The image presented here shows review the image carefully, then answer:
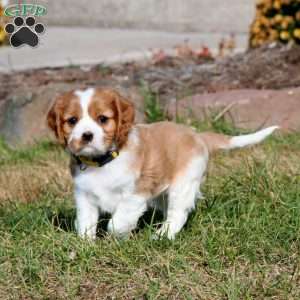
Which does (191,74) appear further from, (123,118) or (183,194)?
(123,118)

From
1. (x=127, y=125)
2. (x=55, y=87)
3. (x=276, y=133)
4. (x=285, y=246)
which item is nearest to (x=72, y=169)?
(x=127, y=125)

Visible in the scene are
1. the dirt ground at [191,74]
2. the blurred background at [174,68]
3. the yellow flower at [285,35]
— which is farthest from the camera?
the yellow flower at [285,35]

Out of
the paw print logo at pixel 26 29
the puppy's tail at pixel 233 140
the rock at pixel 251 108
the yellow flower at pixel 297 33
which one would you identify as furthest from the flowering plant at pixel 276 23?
the puppy's tail at pixel 233 140

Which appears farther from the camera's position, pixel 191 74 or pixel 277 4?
pixel 277 4

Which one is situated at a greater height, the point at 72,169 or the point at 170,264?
the point at 72,169

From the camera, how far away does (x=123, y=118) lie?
4863mm

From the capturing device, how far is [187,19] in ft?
49.9

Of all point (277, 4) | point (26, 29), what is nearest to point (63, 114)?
point (26, 29)

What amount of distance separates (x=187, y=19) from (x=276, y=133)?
830cm

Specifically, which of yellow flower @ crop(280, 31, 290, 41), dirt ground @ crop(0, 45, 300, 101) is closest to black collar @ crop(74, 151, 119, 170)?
dirt ground @ crop(0, 45, 300, 101)

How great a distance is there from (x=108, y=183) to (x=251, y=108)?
3.07 m

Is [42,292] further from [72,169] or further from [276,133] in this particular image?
[276,133]

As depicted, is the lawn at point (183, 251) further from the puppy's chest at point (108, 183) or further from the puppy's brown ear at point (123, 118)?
the puppy's brown ear at point (123, 118)

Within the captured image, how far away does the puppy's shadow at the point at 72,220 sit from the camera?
5254mm
